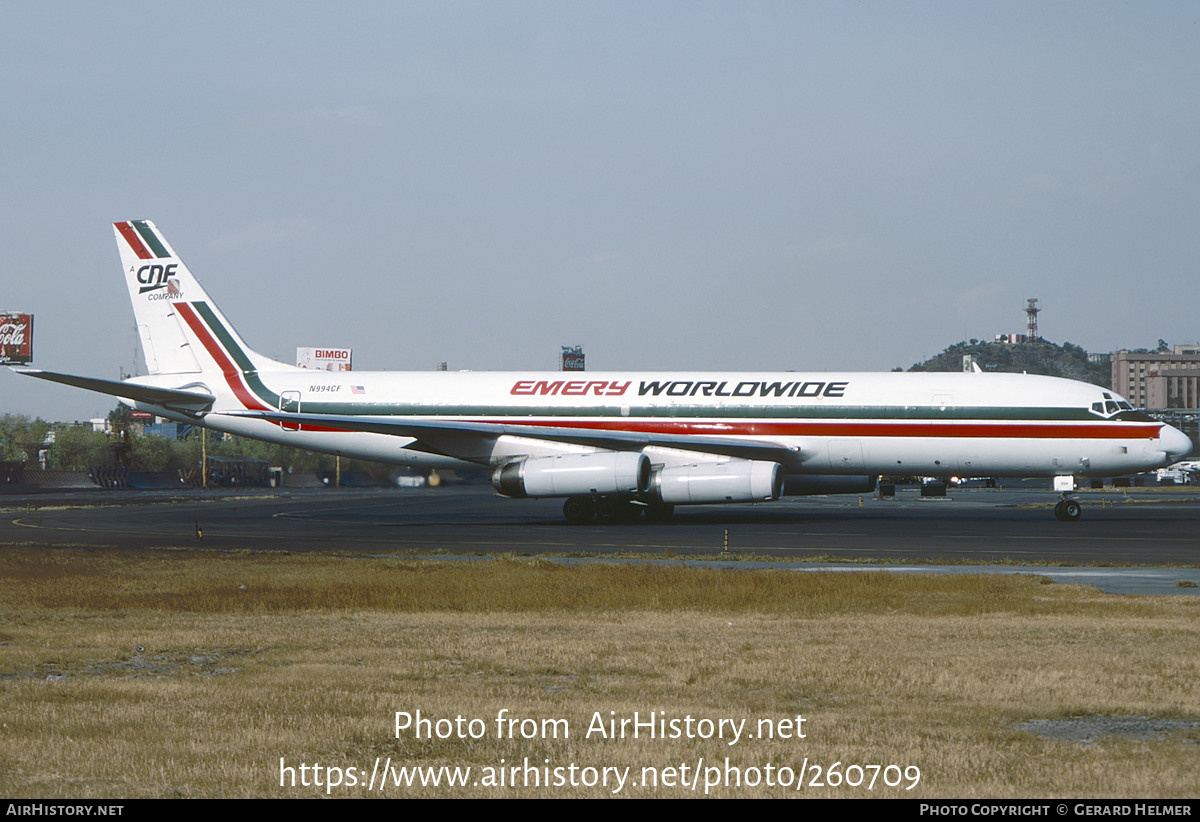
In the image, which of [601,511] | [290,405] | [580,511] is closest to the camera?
[580,511]

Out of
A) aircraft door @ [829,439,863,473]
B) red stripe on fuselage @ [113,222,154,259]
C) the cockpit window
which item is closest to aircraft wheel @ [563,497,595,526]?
aircraft door @ [829,439,863,473]

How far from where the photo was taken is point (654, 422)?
36188 millimetres

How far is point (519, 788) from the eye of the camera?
22.4 feet

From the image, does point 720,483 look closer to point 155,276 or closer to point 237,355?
point 237,355

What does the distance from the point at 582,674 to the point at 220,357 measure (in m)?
31.8

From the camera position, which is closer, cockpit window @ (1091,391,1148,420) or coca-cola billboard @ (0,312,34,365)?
cockpit window @ (1091,391,1148,420)

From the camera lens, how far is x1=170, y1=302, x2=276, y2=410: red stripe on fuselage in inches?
1527

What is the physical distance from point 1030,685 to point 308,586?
11.4 metres

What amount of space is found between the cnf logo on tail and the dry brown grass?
2339cm

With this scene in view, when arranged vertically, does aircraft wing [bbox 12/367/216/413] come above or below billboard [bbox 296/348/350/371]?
below

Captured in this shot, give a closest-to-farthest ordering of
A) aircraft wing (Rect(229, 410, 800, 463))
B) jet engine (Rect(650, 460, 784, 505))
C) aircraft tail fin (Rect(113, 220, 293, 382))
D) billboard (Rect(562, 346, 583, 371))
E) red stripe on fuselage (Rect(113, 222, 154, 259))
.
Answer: jet engine (Rect(650, 460, 784, 505)), aircraft wing (Rect(229, 410, 800, 463)), aircraft tail fin (Rect(113, 220, 293, 382)), red stripe on fuselage (Rect(113, 222, 154, 259)), billboard (Rect(562, 346, 583, 371))

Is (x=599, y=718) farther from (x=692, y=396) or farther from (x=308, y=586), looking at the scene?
(x=692, y=396)

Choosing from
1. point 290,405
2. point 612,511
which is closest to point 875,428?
point 612,511

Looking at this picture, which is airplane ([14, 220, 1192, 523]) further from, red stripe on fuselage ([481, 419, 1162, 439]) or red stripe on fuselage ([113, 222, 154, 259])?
red stripe on fuselage ([113, 222, 154, 259])
